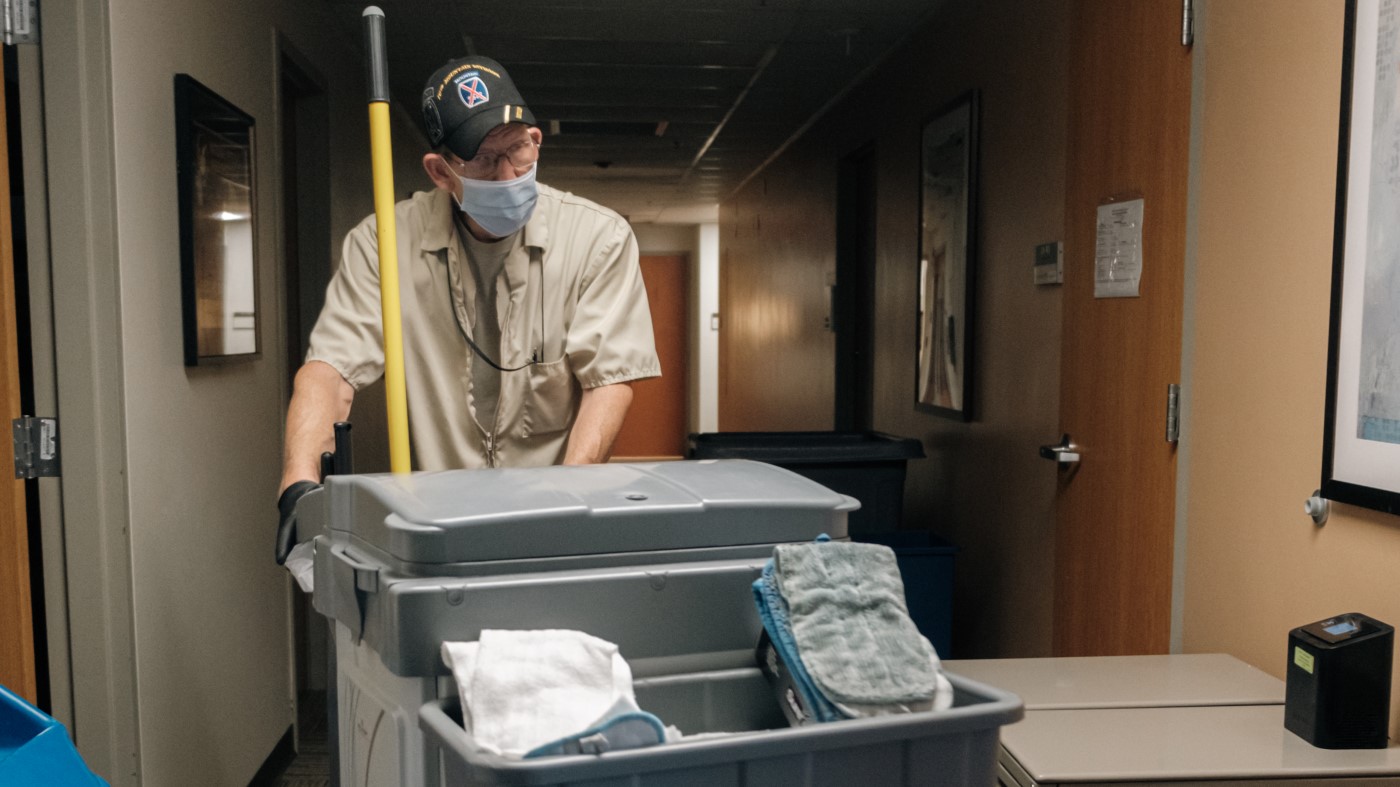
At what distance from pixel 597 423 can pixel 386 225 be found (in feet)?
1.52

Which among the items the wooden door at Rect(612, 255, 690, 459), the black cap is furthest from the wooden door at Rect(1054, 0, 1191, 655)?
the wooden door at Rect(612, 255, 690, 459)

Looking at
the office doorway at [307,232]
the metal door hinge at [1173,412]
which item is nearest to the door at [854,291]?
the office doorway at [307,232]

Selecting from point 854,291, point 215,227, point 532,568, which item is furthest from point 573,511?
point 854,291

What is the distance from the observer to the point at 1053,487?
108 inches

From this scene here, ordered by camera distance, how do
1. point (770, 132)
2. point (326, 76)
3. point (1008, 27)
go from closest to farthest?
point (1008, 27) → point (326, 76) → point (770, 132)

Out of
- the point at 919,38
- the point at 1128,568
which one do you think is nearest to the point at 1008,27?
the point at 919,38

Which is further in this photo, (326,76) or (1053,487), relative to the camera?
(326,76)

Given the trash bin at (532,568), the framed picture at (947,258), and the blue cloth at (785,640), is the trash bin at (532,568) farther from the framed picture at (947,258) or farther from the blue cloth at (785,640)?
the framed picture at (947,258)

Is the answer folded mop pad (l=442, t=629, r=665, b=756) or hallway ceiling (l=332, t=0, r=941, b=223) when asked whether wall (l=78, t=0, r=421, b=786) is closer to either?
hallway ceiling (l=332, t=0, r=941, b=223)

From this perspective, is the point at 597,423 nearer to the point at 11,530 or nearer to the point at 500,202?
the point at 500,202

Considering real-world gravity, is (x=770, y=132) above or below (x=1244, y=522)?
above

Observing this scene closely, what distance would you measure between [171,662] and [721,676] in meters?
1.77

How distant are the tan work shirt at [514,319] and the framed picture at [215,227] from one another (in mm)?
875

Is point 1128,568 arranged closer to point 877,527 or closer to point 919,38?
point 877,527
